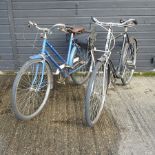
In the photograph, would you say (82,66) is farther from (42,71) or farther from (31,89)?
(31,89)

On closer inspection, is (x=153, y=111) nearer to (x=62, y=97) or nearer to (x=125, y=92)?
(x=125, y=92)

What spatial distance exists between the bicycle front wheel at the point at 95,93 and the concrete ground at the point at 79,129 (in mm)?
148

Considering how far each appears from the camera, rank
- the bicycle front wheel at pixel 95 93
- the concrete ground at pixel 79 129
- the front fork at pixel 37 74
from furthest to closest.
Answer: the front fork at pixel 37 74 < the bicycle front wheel at pixel 95 93 < the concrete ground at pixel 79 129

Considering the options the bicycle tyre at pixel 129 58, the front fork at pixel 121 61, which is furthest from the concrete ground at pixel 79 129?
the bicycle tyre at pixel 129 58

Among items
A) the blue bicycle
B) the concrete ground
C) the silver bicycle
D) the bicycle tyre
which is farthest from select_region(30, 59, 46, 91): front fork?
the bicycle tyre

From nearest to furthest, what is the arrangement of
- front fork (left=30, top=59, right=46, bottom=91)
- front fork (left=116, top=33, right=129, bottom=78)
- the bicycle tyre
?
front fork (left=30, top=59, right=46, bottom=91), front fork (left=116, top=33, right=129, bottom=78), the bicycle tyre

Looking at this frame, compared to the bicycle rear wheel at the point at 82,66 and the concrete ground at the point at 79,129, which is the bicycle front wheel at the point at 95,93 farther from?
the bicycle rear wheel at the point at 82,66

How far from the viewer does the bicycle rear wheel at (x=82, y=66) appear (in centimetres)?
441

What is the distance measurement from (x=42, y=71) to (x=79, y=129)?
89cm

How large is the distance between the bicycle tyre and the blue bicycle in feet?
1.91

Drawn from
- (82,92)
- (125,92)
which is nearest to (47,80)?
(82,92)

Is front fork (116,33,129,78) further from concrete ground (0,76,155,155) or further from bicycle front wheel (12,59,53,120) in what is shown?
bicycle front wheel (12,59,53,120)

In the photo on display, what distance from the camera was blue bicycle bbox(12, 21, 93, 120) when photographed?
3.41 meters

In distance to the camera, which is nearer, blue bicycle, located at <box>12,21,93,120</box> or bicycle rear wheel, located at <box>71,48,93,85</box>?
blue bicycle, located at <box>12,21,93,120</box>
